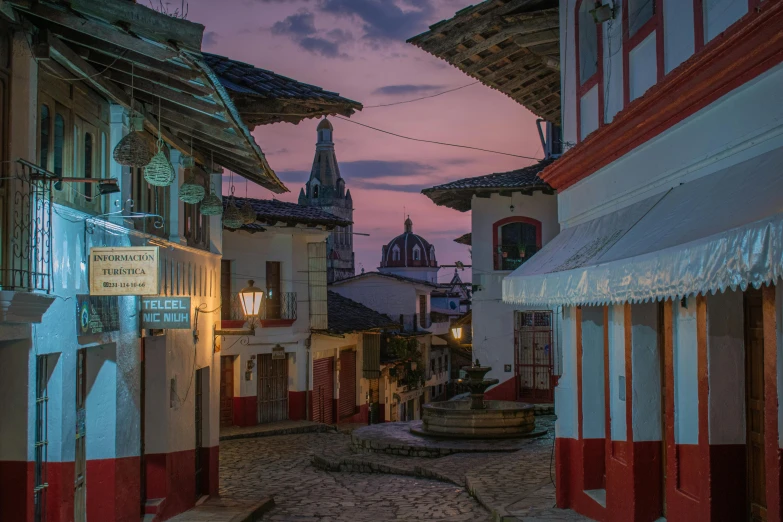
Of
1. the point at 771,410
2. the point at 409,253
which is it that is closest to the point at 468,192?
the point at 771,410

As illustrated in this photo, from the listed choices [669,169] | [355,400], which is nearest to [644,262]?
[669,169]

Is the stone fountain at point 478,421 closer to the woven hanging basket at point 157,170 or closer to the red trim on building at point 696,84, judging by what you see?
the red trim on building at point 696,84

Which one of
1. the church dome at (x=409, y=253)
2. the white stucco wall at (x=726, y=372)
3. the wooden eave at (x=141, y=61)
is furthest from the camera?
the church dome at (x=409, y=253)

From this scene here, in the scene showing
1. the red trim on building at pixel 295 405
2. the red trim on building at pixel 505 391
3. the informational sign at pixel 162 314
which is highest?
the informational sign at pixel 162 314

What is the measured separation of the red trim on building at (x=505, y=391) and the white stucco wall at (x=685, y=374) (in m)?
19.9

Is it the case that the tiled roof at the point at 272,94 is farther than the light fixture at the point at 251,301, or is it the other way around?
the light fixture at the point at 251,301

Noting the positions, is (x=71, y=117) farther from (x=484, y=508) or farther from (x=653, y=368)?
(x=484, y=508)

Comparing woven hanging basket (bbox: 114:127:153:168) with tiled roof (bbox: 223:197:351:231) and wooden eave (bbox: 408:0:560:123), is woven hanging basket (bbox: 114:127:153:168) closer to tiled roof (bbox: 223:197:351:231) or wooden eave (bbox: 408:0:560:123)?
wooden eave (bbox: 408:0:560:123)

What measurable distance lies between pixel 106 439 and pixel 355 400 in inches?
959

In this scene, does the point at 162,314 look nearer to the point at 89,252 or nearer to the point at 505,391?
the point at 89,252

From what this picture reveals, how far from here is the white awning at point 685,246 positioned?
491 centimetres

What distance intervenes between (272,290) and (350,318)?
4927 millimetres

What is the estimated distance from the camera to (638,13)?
9.03m

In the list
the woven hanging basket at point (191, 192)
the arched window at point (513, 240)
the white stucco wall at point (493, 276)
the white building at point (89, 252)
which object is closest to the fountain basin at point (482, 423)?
the white building at point (89, 252)
